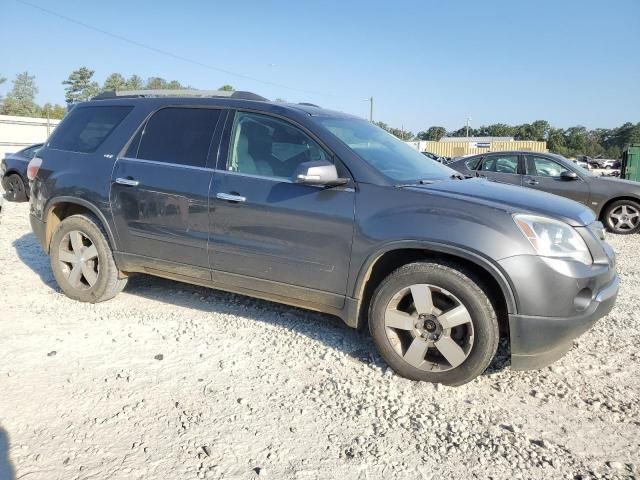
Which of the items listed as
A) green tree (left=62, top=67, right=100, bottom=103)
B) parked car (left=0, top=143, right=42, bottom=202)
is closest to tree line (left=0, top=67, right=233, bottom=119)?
green tree (left=62, top=67, right=100, bottom=103)

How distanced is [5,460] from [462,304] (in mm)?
2484

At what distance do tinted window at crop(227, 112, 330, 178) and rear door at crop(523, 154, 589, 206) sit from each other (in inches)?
255

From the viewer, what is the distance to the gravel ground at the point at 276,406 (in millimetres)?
2252

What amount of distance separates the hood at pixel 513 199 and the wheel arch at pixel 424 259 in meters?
0.36

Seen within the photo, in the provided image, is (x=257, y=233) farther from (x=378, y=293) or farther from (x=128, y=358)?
(x=128, y=358)

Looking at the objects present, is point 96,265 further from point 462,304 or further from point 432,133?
point 432,133

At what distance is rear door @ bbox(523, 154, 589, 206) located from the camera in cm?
864

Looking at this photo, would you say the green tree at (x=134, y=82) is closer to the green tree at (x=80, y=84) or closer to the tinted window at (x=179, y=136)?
the green tree at (x=80, y=84)

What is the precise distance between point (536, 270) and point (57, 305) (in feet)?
12.9

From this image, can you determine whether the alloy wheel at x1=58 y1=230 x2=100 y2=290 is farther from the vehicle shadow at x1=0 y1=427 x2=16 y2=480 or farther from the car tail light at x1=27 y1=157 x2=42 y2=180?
the vehicle shadow at x1=0 y1=427 x2=16 y2=480

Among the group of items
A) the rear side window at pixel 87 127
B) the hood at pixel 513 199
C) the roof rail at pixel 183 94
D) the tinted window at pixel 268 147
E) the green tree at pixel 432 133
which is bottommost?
the hood at pixel 513 199

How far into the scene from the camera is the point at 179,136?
12.7 feet

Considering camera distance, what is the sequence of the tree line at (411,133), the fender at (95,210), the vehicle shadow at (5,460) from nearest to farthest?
the vehicle shadow at (5,460) → the fender at (95,210) → the tree line at (411,133)

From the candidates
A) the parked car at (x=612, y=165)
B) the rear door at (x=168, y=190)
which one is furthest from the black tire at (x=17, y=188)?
the parked car at (x=612, y=165)
